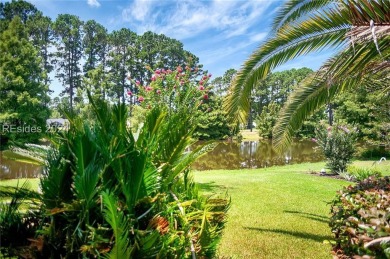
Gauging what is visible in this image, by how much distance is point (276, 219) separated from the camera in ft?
20.2

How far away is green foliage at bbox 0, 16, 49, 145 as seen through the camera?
20797 millimetres

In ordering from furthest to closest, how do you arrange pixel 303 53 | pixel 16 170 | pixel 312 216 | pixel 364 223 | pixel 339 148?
pixel 16 170 < pixel 339 148 < pixel 312 216 < pixel 303 53 < pixel 364 223

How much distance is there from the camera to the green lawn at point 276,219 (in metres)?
4.42

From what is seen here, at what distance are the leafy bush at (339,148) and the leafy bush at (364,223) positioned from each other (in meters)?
8.92

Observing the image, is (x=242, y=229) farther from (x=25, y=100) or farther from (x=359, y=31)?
(x=25, y=100)

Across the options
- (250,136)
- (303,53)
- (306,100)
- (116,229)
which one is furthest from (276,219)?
(250,136)

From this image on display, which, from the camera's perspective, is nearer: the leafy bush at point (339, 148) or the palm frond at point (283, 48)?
the palm frond at point (283, 48)

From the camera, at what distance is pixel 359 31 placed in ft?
9.39

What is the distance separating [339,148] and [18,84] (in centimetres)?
2051

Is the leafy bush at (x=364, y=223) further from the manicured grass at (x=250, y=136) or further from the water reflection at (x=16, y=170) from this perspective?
the manicured grass at (x=250, y=136)

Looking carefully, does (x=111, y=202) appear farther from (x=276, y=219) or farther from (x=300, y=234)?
(x=276, y=219)

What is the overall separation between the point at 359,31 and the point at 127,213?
104 inches

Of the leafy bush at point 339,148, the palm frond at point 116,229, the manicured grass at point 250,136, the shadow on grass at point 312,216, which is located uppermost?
the manicured grass at point 250,136

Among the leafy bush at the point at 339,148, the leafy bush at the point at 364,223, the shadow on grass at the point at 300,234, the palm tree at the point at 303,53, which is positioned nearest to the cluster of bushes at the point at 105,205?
the leafy bush at the point at 364,223
